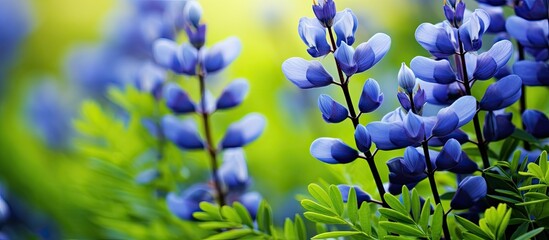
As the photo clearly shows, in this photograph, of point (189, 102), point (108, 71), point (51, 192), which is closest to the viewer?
point (189, 102)

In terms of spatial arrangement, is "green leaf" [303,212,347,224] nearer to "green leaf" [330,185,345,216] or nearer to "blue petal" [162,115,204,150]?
"green leaf" [330,185,345,216]

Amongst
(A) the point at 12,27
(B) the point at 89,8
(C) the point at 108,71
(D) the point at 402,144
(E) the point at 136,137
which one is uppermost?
(B) the point at 89,8

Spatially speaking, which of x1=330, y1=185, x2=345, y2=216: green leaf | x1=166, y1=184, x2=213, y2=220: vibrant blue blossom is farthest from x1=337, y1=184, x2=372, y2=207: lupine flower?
x1=166, y1=184, x2=213, y2=220: vibrant blue blossom

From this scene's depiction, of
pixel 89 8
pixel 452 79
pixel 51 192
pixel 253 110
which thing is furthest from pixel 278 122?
pixel 89 8

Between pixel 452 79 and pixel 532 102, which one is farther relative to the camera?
pixel 532 102

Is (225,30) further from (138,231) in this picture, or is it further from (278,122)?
(138,231)

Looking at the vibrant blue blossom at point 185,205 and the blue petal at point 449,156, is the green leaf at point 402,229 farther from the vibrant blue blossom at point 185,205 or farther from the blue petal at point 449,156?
the vibrant blue blossom at point 185,205

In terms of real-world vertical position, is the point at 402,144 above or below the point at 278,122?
below
